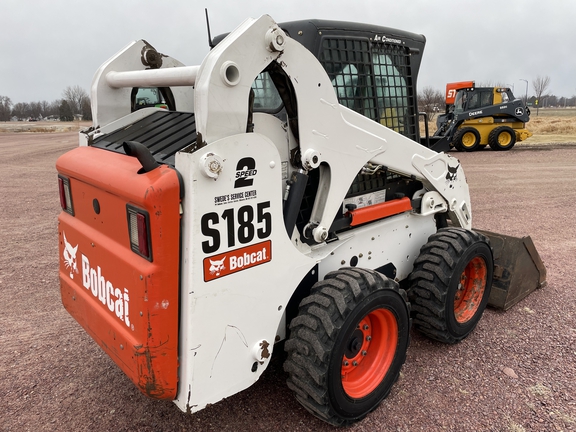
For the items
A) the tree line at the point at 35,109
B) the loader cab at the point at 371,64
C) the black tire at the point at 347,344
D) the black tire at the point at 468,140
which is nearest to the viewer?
the black tire at the point at 347,344

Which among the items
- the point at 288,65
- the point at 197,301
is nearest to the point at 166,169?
the point at 197,301

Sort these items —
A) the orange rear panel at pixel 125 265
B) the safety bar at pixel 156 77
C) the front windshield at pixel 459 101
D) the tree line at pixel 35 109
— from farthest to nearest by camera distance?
the tree line at pixel 35 109 < the front windshield at pixel 459 101 < the safety bar at pixel 156 77 < the orange rear panel at pixel 125 265

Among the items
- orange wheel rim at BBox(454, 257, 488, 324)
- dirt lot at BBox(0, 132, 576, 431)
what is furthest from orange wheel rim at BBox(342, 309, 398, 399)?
orange wheel rim at BBox(454, 257, 488, 324)

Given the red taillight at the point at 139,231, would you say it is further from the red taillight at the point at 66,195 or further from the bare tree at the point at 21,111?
the bare tree at the point at 21,111

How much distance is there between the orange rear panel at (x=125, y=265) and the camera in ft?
6.41

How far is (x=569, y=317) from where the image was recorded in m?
3.94

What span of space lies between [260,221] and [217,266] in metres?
0.32

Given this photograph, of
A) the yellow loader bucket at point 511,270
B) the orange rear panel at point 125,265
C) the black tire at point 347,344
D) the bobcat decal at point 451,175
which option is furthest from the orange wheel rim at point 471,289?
the orange rear panel at point 125,265

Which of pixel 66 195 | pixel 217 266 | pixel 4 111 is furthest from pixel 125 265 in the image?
pixel 4 111

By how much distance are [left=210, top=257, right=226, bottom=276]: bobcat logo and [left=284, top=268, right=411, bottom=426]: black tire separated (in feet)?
2.02

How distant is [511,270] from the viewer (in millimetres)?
4074

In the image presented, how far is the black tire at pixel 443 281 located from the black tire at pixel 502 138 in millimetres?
14765

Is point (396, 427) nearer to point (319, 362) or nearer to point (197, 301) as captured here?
point (319, 362)

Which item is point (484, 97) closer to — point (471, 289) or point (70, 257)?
point (471, 289)
